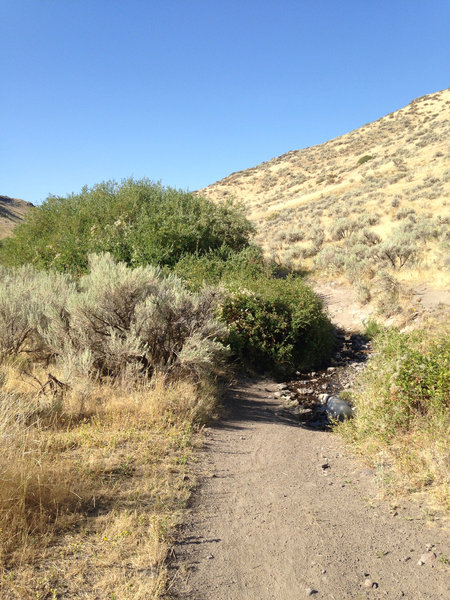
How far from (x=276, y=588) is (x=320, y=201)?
3301cm

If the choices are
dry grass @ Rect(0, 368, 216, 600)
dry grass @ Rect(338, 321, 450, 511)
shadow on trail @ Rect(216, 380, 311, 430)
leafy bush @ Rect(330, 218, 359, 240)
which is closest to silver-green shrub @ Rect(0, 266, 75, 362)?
dry grass @ Rect(0, 368, 216, 600)

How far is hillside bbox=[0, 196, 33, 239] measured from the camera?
177 ft

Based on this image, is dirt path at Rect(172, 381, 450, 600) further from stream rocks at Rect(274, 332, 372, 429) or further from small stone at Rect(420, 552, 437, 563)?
stream rocks at Rect(274, 332, 372, 429)

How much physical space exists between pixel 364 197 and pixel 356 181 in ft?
27.7

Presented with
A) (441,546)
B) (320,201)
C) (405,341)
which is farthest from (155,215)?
(320,201)

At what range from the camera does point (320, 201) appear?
3331cm

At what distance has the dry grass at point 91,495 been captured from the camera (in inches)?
109

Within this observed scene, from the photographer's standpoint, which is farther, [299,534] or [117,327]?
[117,327]

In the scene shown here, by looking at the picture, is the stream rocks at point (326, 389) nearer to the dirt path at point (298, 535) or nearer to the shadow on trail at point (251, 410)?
the shadow on trail at point (251, 410)

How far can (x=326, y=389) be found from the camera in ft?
29.2

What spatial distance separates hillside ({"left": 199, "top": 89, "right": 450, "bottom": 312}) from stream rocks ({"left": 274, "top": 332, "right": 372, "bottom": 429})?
357 cm

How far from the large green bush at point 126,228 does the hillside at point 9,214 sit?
16230mm

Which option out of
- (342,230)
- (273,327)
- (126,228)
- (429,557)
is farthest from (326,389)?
(342,230)

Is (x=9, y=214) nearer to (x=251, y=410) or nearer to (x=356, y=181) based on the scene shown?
(x=356, y=181)
